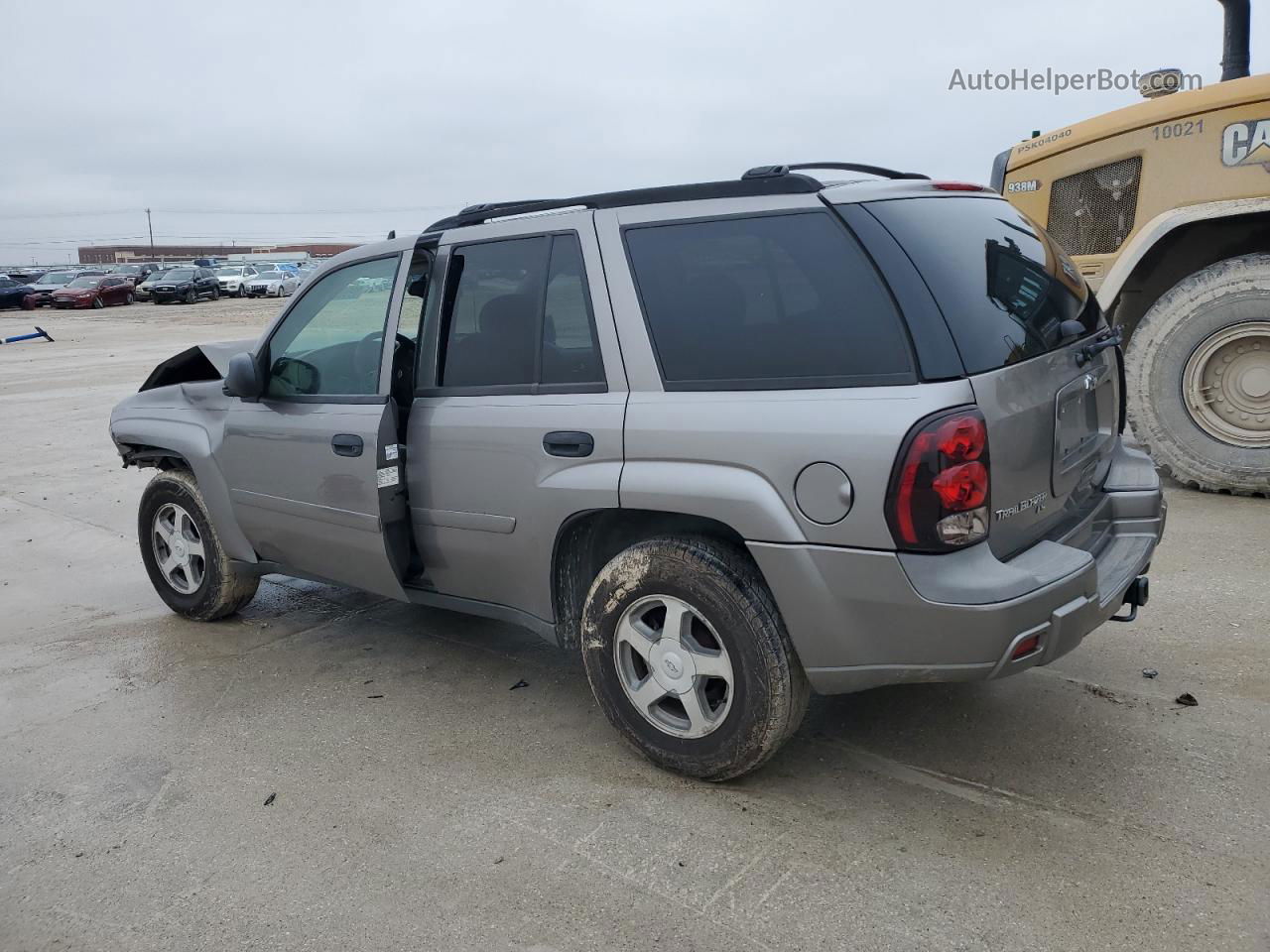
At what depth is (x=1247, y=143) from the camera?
20.5ft

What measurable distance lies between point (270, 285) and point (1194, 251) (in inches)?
1793

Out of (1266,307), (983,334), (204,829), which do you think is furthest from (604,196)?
(1266,307)

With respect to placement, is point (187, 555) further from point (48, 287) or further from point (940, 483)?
point (48, 287)

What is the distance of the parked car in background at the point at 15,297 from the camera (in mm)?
42344

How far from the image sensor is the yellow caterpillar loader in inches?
248

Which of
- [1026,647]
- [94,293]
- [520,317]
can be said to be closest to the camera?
[1026,647]

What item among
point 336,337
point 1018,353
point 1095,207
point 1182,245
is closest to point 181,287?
point 1095,207

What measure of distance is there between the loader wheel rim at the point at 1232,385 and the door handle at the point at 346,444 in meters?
5.15

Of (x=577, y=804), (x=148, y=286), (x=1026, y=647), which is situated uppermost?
(x=148, y=286)

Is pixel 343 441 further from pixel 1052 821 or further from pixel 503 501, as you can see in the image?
pixel 1052 821

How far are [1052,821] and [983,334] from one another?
4.70 feet

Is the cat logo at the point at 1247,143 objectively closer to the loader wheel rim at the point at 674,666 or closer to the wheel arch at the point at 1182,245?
the wheel arch at the point at 1182,245

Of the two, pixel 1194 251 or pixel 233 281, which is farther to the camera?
pixel 233 281

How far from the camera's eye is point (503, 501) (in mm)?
3762
